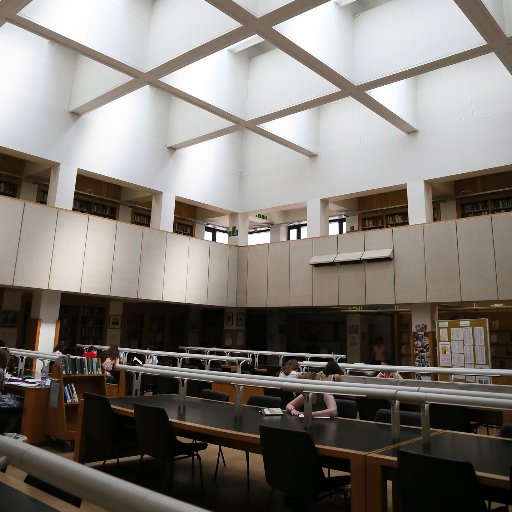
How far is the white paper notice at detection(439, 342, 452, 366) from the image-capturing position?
364 inches

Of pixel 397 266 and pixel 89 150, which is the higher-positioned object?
pixel 89 150

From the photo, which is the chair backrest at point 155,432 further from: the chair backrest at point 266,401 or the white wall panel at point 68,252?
the white wall panel at point 68,252

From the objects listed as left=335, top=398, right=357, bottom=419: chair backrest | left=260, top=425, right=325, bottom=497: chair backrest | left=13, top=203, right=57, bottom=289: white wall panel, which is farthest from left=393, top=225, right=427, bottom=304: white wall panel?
left=260, top=425, right=325, bottom=497: chair backrest

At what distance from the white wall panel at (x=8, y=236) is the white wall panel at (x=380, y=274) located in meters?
7.59

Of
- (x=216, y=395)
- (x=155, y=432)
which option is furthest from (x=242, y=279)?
(x=155, y=432)

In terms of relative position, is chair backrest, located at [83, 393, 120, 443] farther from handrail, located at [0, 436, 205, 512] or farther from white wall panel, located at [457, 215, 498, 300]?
white wall panel, located at [457, 215, 498, 300]

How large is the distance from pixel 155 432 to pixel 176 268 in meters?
8.23

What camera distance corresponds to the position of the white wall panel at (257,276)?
41.8 ft

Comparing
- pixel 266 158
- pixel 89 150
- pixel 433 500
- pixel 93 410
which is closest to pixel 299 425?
pixel 433 500

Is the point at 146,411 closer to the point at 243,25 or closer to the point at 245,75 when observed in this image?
the point at 243,25

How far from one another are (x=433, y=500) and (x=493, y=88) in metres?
10.2

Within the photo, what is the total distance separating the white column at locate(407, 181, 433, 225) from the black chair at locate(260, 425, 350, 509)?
28.2 feet

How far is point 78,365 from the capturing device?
20.0 feet

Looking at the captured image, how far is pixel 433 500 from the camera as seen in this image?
2422mm
